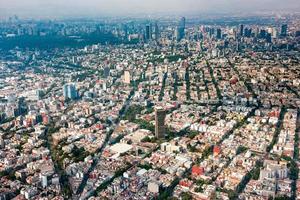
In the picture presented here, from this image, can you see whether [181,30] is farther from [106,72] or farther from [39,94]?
[39,94]

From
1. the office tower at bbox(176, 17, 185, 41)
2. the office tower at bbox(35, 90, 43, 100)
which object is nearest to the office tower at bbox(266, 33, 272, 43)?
the office tower at bbox(176, 17, 185, 41)

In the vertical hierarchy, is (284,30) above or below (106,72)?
above

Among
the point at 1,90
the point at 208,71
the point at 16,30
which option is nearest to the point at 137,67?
the point at 208,71

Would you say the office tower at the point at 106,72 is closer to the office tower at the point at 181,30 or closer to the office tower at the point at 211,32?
the office tower at the point at 181,30

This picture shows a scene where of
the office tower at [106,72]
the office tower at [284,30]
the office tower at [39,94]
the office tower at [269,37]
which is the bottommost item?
the office tower at [39,94]

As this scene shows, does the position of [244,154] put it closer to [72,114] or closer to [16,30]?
[72,114]

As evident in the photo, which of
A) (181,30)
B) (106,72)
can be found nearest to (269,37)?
(181,30)

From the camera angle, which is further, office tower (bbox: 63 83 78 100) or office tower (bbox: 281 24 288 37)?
office tower (bbox: 281 24 288 37)

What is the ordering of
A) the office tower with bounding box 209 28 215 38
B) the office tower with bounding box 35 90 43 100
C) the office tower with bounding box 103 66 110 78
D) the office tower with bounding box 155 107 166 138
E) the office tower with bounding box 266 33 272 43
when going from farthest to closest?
the office tower with bounding box 209 28 215 38 → the office tower with bounding box 266 33 272 43 → the office tower with bounding box 103 66 110 78 → the office tower with bounding box 35 90 43 100 → the office tower with bounding box 155 107 166 138

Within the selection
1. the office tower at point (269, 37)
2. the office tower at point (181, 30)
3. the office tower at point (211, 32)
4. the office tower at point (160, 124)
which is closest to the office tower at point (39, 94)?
the office tower at point (160, 124)

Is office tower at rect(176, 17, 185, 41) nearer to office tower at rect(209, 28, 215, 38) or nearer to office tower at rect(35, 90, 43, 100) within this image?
office tower at rect(209, 28, 215, 38)

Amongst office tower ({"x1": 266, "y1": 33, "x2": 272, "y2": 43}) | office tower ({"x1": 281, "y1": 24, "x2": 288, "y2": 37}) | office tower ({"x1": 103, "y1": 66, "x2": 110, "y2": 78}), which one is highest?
office tower ({"x1": 281, "y1": 24, "x2": 288, "y2": 37})
